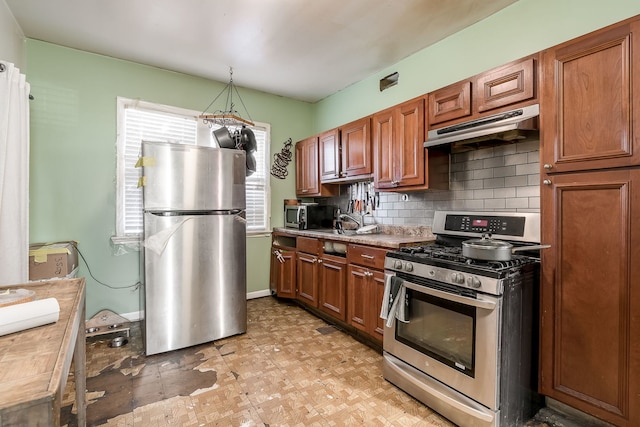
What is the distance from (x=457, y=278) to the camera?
5.65 feet

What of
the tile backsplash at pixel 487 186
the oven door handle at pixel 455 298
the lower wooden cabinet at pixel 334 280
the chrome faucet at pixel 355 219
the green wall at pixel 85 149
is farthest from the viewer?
the chrome faucet at pixel 355 219

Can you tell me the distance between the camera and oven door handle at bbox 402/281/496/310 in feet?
5.22

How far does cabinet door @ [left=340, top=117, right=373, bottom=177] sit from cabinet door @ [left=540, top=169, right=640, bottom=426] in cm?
163

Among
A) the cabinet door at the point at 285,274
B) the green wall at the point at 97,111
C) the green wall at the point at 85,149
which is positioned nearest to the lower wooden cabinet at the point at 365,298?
the cabinet door at the point at 285,274

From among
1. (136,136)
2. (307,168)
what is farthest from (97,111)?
(307,168)

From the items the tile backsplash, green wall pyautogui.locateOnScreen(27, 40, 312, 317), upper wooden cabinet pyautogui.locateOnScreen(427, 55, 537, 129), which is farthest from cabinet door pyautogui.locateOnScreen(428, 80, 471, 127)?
green wall pyautogui.locateOnScreen(27, 40, 312, 317)

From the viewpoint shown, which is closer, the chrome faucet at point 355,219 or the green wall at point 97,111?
the green wall at point 97,111

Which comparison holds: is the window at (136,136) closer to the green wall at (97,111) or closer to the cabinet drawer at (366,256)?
the green wall at (97,111)

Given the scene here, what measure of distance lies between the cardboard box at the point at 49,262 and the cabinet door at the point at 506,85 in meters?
3.37

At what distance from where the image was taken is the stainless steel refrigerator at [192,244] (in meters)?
2.52

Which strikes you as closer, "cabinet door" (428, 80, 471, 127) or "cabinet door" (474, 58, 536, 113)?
"cabinet door" (474, 58, 536, 113)

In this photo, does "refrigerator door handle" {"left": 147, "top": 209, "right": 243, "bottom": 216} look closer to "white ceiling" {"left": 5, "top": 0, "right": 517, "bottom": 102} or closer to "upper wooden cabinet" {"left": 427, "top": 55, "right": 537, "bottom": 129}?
"white ceiling" {"left": 5, "top": 0, "right": 517, "bottom": 102}

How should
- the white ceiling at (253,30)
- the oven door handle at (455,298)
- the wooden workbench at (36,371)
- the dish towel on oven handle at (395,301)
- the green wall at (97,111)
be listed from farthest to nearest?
the green wall at (97,111), the white ceiling at (253,30), the dish towel on oven handle at (395,301), the oven door handle at (455,298), the wooden workbench at (36,371)

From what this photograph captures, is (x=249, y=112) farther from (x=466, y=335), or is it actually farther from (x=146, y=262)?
(x=466, y=335)
